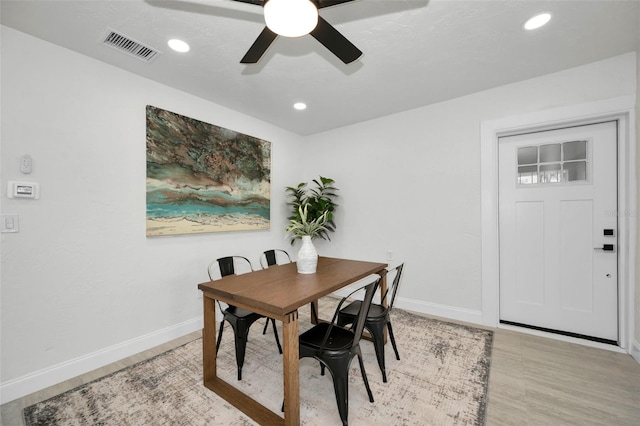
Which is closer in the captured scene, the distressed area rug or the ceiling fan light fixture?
the ceiling fan light fixture

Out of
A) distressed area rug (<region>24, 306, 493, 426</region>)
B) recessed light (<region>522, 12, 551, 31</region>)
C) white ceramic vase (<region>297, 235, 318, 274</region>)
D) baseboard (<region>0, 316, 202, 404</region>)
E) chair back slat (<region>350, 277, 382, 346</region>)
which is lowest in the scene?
distressed area rug (<region>24, 306, 493, 426</region>)

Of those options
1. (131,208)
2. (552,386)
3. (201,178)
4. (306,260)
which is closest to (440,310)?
(552,386)

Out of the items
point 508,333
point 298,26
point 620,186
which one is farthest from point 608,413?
point 298,26

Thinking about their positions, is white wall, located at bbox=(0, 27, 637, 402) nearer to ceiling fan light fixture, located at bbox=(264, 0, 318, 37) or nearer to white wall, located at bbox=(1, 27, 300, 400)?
white wall, located at bbox=(1, 27, 300, 400)

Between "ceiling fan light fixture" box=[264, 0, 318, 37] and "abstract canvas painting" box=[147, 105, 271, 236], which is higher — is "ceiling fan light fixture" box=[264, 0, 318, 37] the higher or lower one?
the higher one

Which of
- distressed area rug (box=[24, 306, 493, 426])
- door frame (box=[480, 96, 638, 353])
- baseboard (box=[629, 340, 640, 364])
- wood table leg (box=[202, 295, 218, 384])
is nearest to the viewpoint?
A: distressed area rug (box=[24, 306, 493, 426])

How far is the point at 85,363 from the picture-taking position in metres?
2.18

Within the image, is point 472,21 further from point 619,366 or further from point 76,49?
point 76,49

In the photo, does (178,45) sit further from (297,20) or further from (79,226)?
(79,226)

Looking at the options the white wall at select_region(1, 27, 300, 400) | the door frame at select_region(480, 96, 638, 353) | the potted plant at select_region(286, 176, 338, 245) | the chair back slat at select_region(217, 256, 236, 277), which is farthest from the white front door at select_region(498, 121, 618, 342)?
the white wall at select_region(1, 27, 300, 400)

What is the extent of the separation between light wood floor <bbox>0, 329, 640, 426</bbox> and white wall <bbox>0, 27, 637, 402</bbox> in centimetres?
35

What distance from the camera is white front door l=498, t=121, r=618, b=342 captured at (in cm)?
250

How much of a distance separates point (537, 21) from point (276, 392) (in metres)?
3.33

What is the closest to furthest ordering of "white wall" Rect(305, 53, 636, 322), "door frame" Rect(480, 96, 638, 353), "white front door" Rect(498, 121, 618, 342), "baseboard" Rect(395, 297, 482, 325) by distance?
"door frame" Rect(480, 96, 638, 353)
"white front door" Rect(498, 121, 618, 342)
"white wall" Rect(305, 53, 636, 322)
"baseboard" Rect(395, 297, 482, 325)
